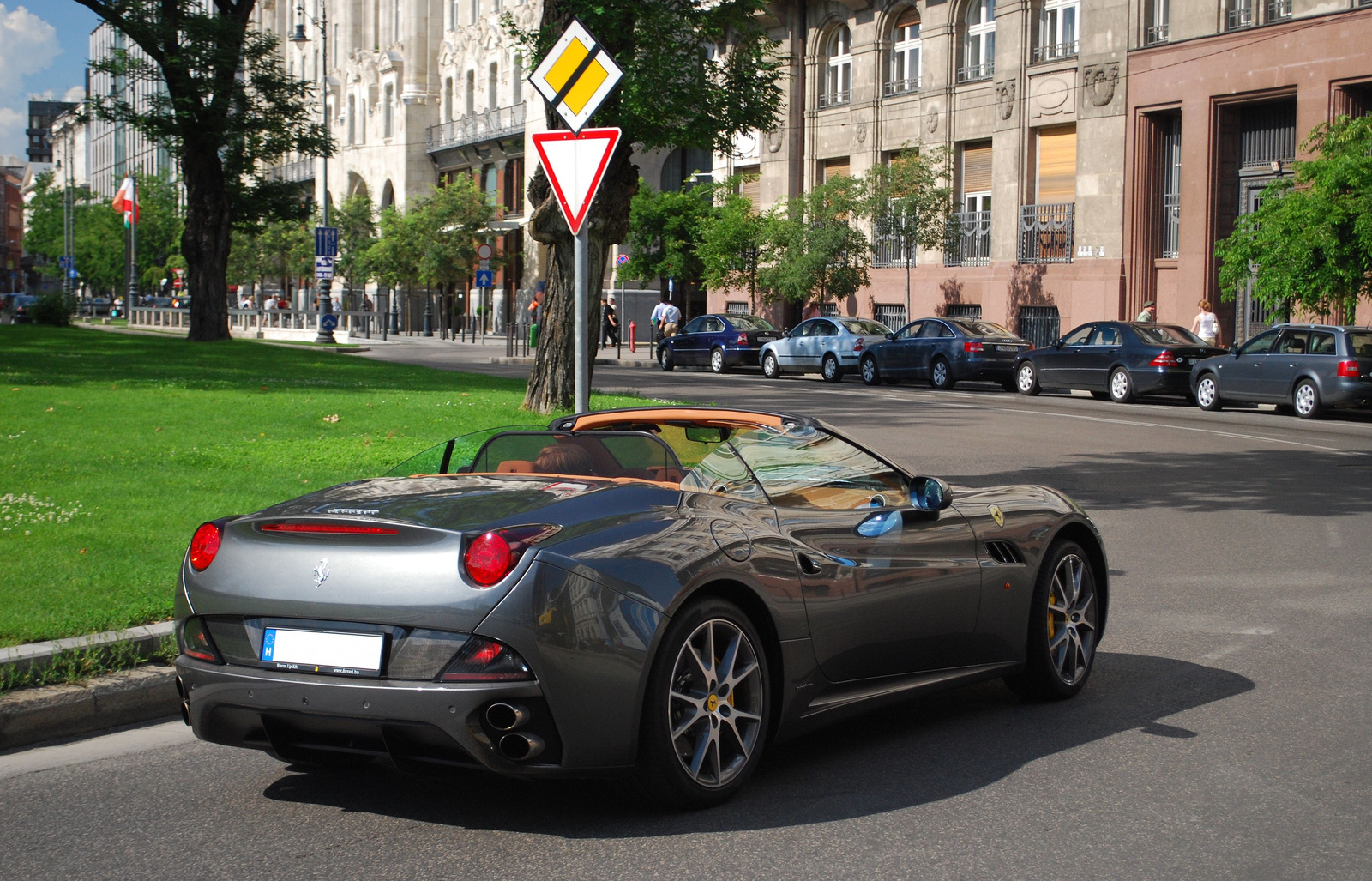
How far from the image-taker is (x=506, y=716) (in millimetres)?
3973

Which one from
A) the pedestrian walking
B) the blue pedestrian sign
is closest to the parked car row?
the pedestrian walking

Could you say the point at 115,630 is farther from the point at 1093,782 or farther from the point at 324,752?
the point at 1093,782

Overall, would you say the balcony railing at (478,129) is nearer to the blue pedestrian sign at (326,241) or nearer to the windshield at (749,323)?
the blue pedestrian sign at (326,241)

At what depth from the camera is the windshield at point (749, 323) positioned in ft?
122

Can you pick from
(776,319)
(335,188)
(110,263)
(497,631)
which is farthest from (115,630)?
(110,263)

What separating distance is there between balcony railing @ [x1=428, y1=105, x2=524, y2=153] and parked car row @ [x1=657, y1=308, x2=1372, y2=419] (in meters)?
33.3

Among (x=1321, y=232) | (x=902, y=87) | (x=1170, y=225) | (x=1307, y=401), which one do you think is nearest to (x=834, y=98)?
(x=902, y=87)

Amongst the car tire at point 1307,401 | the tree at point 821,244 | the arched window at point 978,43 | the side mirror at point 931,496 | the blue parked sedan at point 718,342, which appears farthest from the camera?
the arched window at point 978,43

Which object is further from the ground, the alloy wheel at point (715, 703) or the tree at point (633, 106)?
the tree at point (633, 106)

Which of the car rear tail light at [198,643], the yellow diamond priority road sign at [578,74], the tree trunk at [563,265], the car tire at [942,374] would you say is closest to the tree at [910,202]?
the car tire at [942,374]

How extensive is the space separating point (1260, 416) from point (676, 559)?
21.2 m

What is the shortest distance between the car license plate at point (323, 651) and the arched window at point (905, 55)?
4065 cm

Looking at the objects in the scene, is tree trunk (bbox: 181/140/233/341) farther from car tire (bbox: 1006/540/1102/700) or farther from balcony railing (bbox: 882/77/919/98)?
car tire (bbox: 1006/540/1102/700)

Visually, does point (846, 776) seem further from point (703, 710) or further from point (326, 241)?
point (326, 241)
